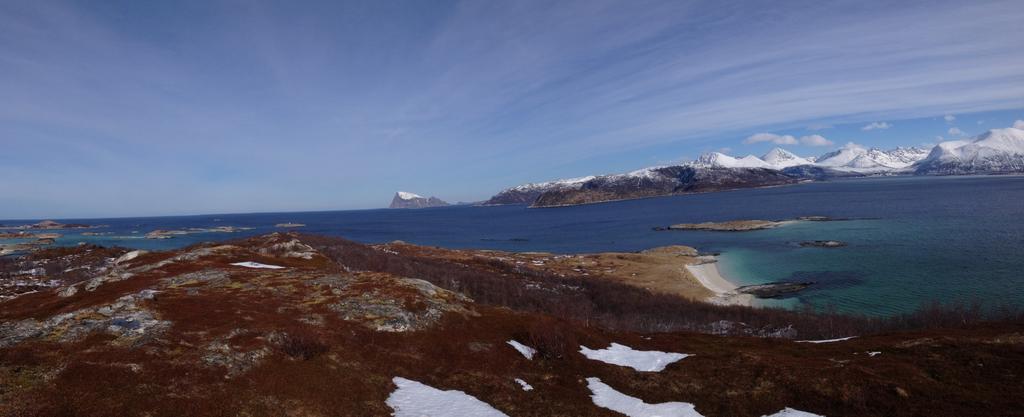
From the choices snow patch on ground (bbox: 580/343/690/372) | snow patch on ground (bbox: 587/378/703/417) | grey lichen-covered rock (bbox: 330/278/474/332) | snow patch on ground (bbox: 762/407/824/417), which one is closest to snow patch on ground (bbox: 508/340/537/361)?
snow patch on ground (bbox: 580/343/690/372)

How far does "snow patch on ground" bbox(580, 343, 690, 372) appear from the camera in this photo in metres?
25.5

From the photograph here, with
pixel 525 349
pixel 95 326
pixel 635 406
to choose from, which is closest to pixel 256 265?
pixel 95 326

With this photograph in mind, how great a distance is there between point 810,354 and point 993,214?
570 ft

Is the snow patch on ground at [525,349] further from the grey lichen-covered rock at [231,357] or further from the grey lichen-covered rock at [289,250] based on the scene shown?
the grey lichen-covered rock at [289,250]

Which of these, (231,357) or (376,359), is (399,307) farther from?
(231,357)

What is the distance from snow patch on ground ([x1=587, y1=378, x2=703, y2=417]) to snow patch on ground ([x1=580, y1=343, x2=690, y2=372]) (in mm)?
4292

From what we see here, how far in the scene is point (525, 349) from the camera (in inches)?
1067

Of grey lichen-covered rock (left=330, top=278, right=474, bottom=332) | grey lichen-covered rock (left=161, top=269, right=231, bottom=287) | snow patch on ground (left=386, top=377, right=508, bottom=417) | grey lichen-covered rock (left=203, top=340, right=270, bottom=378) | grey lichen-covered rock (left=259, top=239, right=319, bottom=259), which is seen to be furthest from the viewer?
grey lichen-covered rock (left=259, top=239, right=319, bottom=259)

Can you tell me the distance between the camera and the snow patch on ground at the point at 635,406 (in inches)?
765

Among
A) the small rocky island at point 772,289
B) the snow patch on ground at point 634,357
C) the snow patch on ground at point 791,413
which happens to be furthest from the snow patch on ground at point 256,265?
the small rocky island at point 772,289

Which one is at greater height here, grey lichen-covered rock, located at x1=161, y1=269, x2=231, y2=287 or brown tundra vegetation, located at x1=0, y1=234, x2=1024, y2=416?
grey lichen-covered rock, located at x1=161, y1=269, x2=231, y2=287

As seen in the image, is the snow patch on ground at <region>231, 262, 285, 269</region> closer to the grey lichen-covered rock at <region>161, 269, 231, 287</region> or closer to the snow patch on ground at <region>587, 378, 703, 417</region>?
the grey lichen-covered rock at <region>161, 269, 231, 287</region>

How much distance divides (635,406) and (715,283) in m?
74.2

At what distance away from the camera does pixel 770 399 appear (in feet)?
64.0
